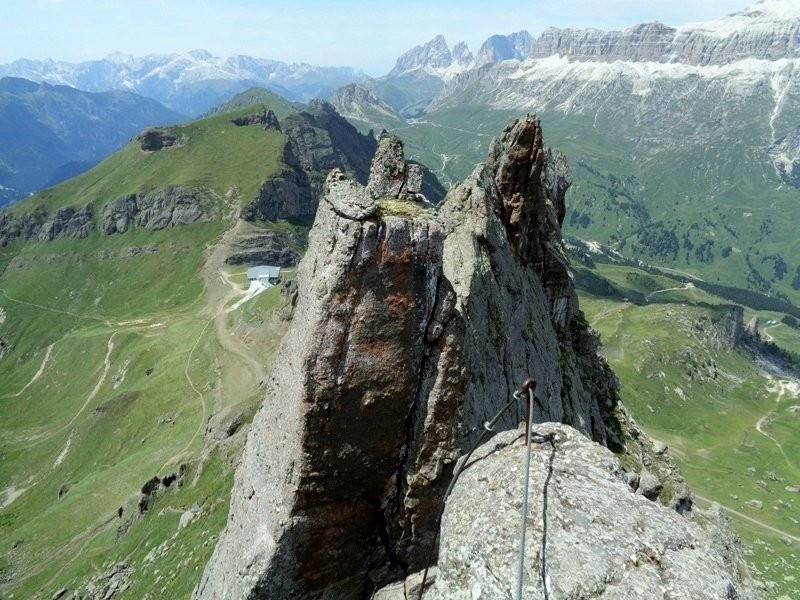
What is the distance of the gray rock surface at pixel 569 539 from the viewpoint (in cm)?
1297

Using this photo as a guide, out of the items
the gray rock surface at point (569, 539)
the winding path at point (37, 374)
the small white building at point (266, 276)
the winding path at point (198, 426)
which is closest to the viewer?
the gray rock surface at point (569, 539)

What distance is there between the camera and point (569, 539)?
13852mm

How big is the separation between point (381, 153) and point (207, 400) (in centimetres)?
8064

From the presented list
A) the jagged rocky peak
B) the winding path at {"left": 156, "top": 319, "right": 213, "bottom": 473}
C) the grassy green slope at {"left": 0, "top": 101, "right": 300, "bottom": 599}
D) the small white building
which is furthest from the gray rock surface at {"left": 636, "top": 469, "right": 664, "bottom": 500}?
the small white building

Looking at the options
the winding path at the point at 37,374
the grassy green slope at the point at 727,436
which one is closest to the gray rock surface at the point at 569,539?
the grassy green slope at the point at 727,436

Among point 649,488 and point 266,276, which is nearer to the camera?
point 649,488

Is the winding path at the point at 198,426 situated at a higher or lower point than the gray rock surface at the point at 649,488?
lower

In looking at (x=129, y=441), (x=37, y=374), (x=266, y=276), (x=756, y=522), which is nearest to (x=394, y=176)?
(x=129, y=441)

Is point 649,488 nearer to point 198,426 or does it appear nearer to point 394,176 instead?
point 394,176

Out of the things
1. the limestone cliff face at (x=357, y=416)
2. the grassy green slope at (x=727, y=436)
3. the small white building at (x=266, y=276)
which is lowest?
the grassy green slope at (x=727, y=436)

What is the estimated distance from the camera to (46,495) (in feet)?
331

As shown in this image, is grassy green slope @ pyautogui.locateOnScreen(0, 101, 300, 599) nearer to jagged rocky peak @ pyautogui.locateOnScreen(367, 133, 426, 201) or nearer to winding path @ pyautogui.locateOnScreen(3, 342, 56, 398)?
winding path @ pyautogui.locateOnScreen(3, 342, 56, 398)

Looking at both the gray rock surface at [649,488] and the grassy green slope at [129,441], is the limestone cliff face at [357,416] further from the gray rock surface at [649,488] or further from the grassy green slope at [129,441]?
the grassy green slope at [129,441]

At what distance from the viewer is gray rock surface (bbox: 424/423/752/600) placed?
13.0 metres
